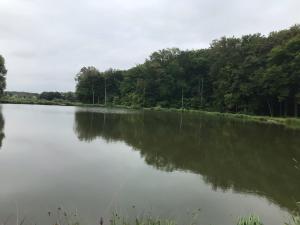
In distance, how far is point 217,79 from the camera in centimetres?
5334

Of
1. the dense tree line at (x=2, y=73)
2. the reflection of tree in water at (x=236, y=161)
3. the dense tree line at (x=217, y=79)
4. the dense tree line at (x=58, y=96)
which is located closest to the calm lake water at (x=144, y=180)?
the reflection of tree in water at (x=236, y=161)

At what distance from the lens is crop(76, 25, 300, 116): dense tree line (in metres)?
36.2

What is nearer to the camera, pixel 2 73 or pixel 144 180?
pixel 144 180

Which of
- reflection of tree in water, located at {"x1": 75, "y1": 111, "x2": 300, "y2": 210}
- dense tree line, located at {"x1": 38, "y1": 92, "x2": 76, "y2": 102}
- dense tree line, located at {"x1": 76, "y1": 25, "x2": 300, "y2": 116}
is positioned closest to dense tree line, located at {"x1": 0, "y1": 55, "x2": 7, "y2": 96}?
dense tree line, located at {"x1": 76, "y1": 25, "x2": 300, "y2": 116}

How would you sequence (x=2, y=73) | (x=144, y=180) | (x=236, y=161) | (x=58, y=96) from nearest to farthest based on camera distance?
(x=144, y=180), (x=236, y=161), (x=2, y=73), (x=58, y=96)

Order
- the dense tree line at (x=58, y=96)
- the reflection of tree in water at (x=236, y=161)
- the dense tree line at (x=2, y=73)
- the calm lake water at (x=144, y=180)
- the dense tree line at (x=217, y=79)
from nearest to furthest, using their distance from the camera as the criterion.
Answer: the calm lake water at (x=144, y=180) → the reflection of tree in water at (x=236, y=161) → the dense tree line at (x=217, y=79) → the dense tree line at (x=2, y=73) → the dense tree line at (x=58, y=96)

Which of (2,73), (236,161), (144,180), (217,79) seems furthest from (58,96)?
(144,180)

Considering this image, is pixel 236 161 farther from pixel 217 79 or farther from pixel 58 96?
pixel 58 96

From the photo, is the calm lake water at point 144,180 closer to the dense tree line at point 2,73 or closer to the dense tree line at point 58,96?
the dense tree line at point 2,73

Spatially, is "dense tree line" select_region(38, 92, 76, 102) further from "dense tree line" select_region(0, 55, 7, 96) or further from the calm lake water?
the calm lake water

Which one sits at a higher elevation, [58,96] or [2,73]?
[2,73]

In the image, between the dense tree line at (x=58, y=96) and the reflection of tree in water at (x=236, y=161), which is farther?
the dense tree line at (x=58, y=96)

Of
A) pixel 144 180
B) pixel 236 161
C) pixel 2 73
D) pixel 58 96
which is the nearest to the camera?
pixel 144 180

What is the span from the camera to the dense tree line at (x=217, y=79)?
3616 centimetres
